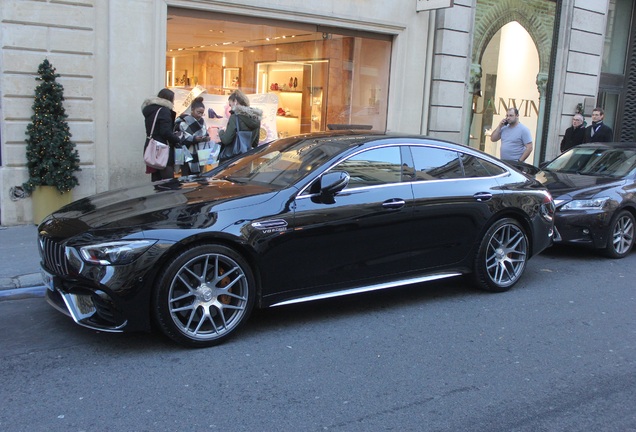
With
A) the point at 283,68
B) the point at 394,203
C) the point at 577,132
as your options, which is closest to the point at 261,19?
the point at 283,68

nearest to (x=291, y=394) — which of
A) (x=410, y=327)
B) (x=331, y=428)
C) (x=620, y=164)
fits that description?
(x=331, y=428)

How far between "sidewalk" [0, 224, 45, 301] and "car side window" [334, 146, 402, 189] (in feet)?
10.5

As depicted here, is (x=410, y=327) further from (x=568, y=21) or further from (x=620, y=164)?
(x=568, y=21)

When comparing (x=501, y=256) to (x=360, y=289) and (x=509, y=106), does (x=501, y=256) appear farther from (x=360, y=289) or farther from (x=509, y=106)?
(x=509, y=106)

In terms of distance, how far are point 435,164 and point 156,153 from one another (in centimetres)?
427

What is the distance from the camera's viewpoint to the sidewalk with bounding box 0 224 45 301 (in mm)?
6172

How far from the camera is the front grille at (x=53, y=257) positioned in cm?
468

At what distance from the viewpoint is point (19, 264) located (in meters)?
6.89

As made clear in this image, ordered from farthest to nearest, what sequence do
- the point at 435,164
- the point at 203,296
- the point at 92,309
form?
the point at 435,164
the point at 203,296
the point at 92,309

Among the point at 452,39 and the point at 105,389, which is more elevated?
the point at 452,39

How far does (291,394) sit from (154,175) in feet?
19.5

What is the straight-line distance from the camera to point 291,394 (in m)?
4.14

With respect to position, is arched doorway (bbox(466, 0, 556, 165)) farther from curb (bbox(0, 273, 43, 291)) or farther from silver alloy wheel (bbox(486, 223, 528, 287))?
curb (bbox(0, 273, 43, 291))

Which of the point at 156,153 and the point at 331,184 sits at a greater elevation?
the point at 331,184
